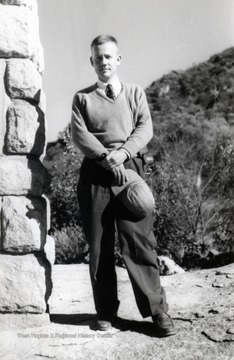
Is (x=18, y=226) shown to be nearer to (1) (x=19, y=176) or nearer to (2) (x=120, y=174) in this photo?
(1) (x=19, y=176)

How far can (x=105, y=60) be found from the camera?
118 inches

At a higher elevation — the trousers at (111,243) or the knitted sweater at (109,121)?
the knitted sweater at (109,121)

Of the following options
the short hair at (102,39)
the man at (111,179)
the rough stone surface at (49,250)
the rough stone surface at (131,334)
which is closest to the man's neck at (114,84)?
the man at (111,179)

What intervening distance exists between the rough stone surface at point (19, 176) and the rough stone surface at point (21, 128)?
8 centimetres

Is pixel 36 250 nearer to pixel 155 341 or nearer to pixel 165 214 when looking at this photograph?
pixel 155 341

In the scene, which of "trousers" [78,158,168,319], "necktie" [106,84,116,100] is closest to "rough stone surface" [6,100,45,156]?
"trousers" [78,158,168,319]

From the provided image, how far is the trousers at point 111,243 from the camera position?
297 centimetres

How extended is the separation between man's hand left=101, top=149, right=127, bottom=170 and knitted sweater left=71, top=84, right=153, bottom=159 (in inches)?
2.7

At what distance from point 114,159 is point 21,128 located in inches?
28.9

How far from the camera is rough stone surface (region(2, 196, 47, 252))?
3129 mm

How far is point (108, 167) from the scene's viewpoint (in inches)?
114

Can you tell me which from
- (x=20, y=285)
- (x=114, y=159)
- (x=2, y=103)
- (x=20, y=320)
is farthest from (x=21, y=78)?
(x=20, y=320)

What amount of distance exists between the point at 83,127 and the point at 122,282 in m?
2.04

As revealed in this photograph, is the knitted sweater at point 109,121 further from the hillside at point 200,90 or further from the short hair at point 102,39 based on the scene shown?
the hillside at point 200,90
